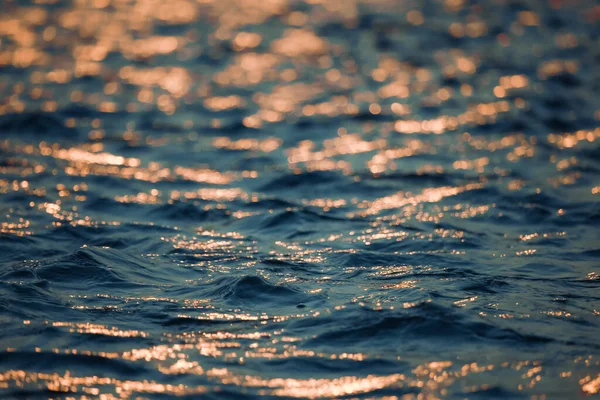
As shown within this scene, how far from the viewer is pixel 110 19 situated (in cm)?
2225

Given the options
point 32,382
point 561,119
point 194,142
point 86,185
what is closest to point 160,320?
point 32,382

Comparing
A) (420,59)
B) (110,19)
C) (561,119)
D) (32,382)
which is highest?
(110,19)

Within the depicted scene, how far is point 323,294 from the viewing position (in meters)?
6.35

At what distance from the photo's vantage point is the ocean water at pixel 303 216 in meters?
5.29

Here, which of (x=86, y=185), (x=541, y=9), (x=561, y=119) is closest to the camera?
(x=86, y=185)

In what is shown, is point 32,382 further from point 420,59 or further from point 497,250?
point 420,59

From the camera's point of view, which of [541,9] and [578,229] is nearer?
[578,229]

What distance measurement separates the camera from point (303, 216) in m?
8.72

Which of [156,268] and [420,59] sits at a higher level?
[420,59]

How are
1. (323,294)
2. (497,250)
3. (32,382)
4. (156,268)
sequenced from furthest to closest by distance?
(497,250), (156,268), (323,294), (32,382)

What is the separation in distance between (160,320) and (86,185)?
14.2 feet

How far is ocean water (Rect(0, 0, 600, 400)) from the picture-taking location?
17.3ft

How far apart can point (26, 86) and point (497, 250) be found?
10707mm

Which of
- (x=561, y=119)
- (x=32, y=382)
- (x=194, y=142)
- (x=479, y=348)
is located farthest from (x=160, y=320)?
(x=561, y=119)
